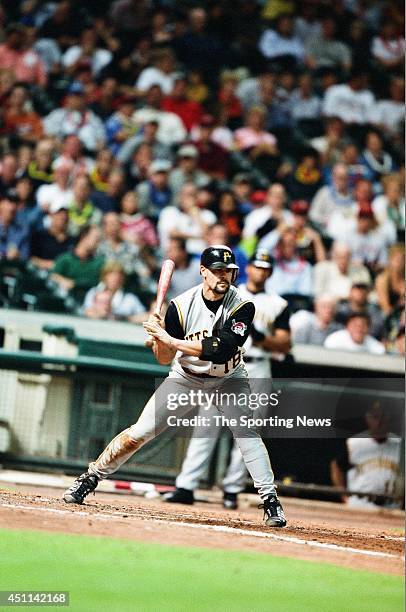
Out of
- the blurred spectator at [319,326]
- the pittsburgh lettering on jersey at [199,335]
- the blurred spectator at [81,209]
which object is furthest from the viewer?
the blurred spectator at [81,209]

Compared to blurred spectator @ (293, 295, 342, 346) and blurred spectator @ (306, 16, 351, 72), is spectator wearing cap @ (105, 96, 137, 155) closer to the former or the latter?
blurred spectator @ (306, 16, 351, 72)

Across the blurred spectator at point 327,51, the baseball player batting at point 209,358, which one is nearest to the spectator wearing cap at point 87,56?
the blurred spectator at point 327,51

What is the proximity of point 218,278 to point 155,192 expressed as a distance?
6.68 metres

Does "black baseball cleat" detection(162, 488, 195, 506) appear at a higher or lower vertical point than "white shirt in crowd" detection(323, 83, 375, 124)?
lower

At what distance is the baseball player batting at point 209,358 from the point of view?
5.98 meters

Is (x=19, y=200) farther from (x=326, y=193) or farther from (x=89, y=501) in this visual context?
(x=89, y=501)

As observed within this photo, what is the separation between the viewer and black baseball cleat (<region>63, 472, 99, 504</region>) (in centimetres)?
643

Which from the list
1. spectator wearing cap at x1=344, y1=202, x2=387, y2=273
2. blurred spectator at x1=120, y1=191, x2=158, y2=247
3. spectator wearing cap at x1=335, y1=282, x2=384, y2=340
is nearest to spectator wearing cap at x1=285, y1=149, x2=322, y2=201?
spectator wearing cap at x1=344, y1=202, x2=387, y2=273

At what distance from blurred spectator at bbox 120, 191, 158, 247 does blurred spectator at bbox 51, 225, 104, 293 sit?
0.62 meters

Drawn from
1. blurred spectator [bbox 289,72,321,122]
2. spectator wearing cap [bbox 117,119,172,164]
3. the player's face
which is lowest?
the player's face

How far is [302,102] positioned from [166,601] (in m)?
10.4

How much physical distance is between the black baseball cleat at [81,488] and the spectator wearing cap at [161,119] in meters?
7.42

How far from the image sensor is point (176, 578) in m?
5.20

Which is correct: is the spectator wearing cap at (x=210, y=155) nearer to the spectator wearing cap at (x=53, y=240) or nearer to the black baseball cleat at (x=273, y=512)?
the spectator wearing cap at (x=53, y=240)
